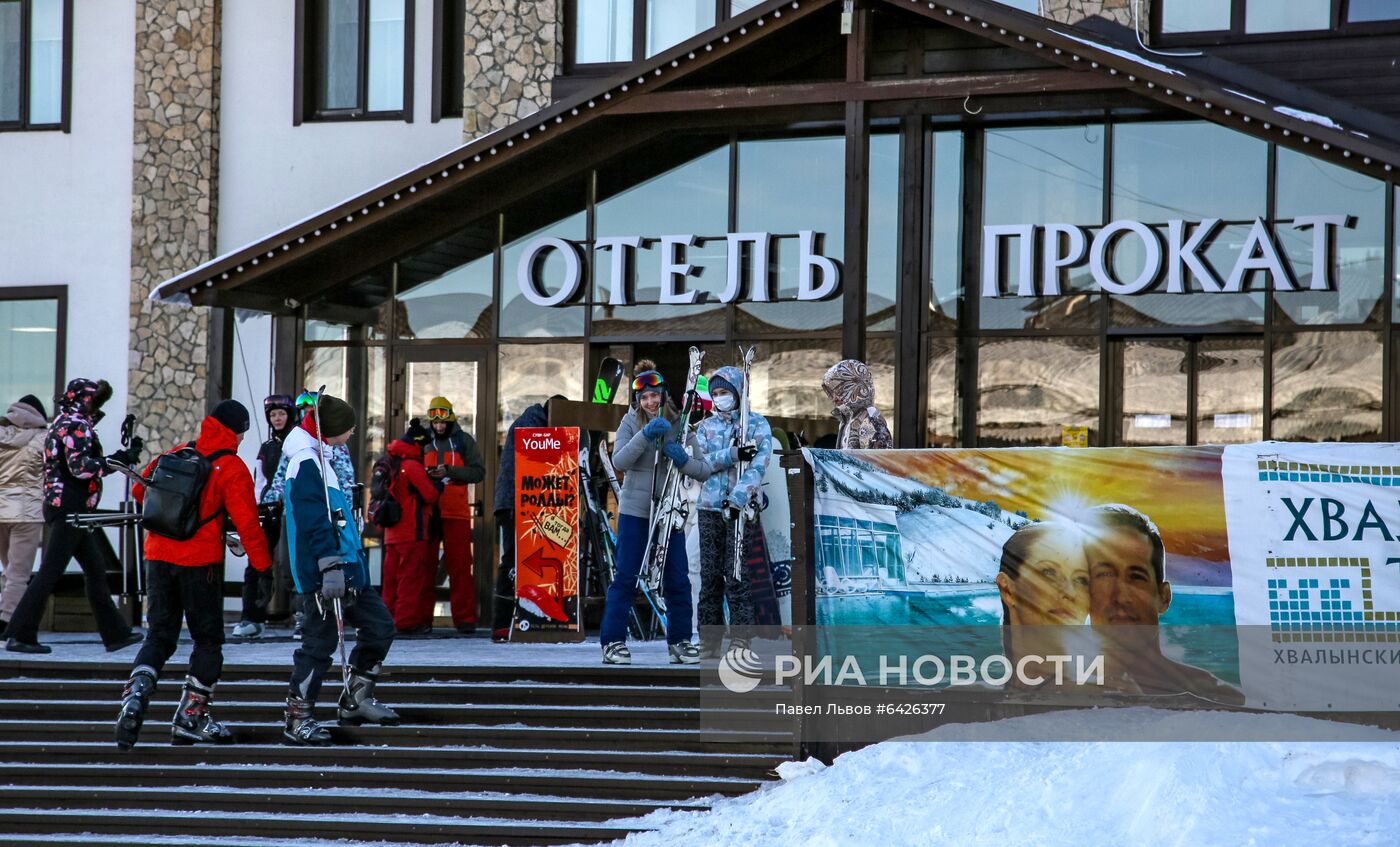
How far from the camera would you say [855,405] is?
10.0 meters

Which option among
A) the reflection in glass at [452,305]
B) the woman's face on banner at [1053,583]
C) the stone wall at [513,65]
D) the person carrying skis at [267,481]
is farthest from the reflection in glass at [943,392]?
the woman's face on banner at [1053,583]

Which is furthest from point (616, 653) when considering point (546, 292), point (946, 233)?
point (946, 233)

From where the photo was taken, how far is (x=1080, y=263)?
13.6 m

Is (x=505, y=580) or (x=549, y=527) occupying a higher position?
(x=549, y=527)

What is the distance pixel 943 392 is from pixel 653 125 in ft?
11.5

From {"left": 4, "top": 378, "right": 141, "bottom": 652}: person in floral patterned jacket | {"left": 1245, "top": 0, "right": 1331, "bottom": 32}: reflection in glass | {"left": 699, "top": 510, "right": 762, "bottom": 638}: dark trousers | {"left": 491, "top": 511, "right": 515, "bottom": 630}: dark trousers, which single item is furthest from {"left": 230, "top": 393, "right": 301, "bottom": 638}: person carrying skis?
{"left": 1245, "top": 0, "right": 1331, "bottom": 32}: reflection in glass

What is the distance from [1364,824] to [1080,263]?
7.53 meters

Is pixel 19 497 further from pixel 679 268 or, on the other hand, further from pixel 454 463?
pixel 679 268

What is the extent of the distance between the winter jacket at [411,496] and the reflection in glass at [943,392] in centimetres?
437

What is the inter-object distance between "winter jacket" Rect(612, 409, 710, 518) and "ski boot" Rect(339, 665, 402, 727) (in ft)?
6.29

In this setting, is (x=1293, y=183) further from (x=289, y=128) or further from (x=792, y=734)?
(x=289, y=128)

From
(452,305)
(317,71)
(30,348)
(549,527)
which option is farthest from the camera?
(30,348)

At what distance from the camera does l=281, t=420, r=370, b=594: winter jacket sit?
29.3 feet

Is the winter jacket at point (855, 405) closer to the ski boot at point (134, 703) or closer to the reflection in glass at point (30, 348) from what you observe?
the ski boot at point (134, 703)
